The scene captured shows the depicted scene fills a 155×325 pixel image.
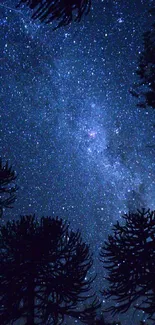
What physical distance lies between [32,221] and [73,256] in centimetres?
126

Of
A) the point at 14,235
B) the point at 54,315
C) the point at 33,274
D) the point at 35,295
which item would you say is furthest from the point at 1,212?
the point at 54,315

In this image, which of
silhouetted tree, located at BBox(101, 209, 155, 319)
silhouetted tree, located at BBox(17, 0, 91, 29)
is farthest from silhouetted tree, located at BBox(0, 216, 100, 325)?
silhouetted tree, located at BBox(17, 0, 91, 29)

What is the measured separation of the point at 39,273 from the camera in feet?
20.1

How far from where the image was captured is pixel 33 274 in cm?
603

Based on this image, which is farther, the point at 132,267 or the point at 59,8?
the point at 132,267

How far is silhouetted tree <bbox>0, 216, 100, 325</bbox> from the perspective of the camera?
232 inches

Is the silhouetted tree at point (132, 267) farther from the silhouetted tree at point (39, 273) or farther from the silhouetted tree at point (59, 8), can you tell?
the silhouetted tree at point (59, 8)

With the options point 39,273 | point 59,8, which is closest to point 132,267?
point 39,273

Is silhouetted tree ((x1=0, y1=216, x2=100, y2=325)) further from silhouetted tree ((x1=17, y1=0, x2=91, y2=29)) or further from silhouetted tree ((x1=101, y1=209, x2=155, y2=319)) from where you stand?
silhouetted tree ((x1=17, y1=0, x2=91, y2=29))

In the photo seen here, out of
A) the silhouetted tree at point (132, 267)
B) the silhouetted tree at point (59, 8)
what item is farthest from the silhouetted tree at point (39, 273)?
the silhouetted tree at point (59, 8)

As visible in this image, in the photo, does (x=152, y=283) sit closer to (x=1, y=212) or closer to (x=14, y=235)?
(x=14, y=235)

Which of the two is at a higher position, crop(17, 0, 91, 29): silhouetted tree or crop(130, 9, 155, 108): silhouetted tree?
crop(130, 9, 155, 108): silhouetted tree

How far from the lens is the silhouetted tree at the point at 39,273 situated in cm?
590

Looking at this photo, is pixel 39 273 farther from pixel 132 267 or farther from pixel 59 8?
pixel 59 8
